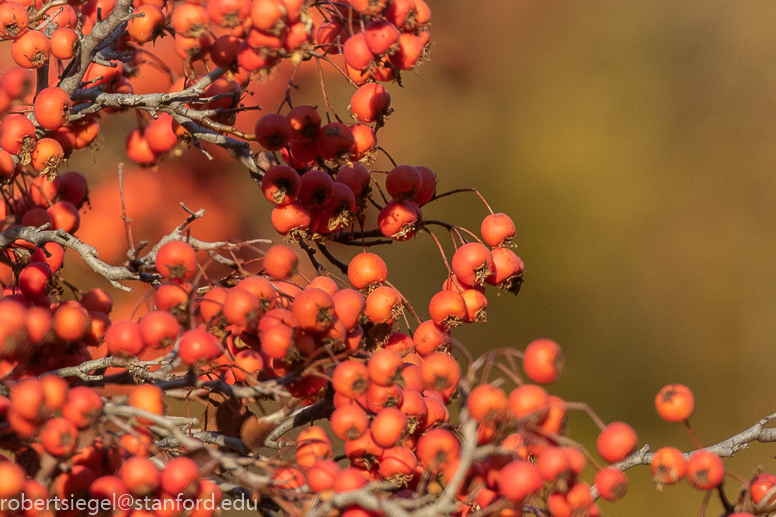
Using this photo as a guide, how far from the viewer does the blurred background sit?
11.5 ft

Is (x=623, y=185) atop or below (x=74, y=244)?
below

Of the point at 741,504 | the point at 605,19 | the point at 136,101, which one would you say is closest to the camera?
the point at 741,504

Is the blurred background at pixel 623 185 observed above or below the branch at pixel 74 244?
below

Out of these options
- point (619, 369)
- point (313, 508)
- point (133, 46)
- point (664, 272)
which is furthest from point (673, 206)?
point (313, 508)

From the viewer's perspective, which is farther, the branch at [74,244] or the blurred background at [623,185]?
the blurred background at [623,185]

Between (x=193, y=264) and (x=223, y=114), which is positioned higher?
(x=223, y=114)

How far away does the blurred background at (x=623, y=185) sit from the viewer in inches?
138

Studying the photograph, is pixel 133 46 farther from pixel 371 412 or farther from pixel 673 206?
pixel 673 206

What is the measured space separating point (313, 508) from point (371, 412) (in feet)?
0.59

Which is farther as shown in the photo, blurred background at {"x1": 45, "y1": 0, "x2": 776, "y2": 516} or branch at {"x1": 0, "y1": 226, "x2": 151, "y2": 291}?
blurred background at {"x1": 45, "y1": 0, "x2": 776, "y2": 516}

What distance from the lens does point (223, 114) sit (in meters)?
1.14

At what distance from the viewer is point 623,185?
3996 millimetres

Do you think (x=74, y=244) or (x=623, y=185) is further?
(x=623, y=185)

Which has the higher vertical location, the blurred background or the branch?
the branch
